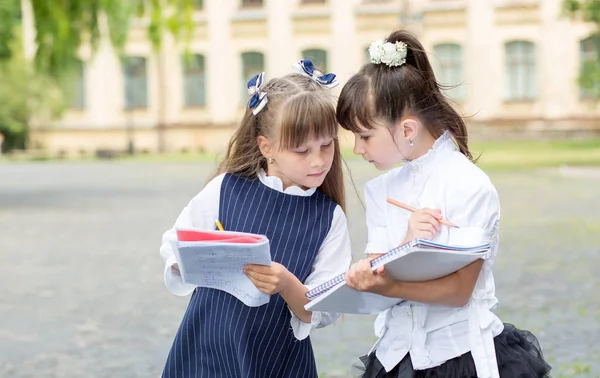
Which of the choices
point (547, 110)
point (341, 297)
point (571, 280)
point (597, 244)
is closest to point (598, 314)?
Result: point (571, 280)

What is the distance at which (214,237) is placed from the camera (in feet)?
8.71

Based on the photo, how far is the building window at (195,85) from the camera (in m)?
43.6

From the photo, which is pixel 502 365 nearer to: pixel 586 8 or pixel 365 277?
pixel 365 277

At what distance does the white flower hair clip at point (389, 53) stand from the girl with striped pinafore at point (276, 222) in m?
0.18

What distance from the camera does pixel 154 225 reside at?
13383 millimetres

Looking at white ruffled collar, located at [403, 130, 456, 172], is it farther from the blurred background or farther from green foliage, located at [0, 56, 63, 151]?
green foliage, located at [0, 56, 63, 151]

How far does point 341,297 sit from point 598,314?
472 centimetres

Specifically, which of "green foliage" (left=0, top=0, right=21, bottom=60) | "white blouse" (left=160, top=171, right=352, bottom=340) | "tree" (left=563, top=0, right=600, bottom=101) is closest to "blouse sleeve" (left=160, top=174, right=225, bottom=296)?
"white blouse" (left=160, top=171, right=352, bottom=340)

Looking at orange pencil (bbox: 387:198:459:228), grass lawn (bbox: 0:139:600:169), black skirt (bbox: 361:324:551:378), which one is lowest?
grass lawn (bbox: 0:139:600:169)

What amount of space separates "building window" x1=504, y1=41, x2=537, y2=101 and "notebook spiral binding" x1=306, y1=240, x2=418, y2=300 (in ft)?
125

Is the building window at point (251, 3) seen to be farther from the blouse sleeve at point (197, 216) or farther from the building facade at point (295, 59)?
the blouse sleeve at point (197, 216)

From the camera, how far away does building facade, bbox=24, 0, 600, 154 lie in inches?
1555

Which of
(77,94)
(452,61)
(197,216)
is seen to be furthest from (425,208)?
(77,94)

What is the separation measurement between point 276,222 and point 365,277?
480mm
